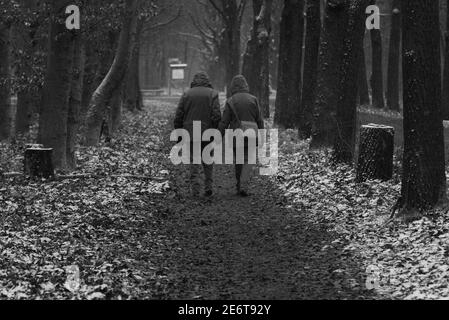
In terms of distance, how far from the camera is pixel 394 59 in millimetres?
31969

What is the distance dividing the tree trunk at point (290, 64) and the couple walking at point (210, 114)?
397 inches

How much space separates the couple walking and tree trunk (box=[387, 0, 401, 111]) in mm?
18388

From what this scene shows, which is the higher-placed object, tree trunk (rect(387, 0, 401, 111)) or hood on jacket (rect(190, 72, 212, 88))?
tree trunk (rect(387, 0, 401, 111))

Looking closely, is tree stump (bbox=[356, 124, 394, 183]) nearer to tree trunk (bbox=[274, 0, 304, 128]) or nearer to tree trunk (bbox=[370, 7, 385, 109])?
tree trunk (bbox=[274, 0, 304, 128])

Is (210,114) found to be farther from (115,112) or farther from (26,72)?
(115,112)

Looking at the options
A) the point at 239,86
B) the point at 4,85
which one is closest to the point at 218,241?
the point at 239,86

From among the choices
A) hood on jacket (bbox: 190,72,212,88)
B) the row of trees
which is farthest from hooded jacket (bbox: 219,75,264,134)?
the row of trees

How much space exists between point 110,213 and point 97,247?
6.99ft

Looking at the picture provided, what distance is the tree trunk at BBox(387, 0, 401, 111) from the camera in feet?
105

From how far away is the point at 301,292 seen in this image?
25.2 ft

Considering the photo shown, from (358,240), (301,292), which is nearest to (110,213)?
(358,240)

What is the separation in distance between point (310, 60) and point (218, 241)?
1134cm

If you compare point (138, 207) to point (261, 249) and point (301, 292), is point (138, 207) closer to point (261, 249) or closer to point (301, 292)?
point (261, 249)
